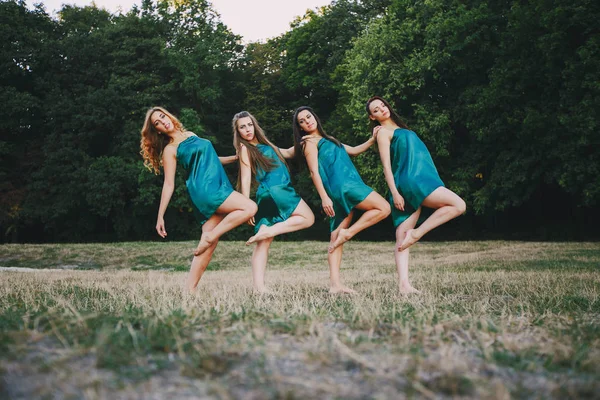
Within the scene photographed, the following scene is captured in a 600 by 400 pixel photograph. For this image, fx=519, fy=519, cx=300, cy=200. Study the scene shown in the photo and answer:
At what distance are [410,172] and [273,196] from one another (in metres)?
1.66

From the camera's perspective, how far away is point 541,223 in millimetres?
27391

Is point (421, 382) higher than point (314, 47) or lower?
lower

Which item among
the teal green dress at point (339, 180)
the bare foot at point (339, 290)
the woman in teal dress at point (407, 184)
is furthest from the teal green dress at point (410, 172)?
the bare foot at point (339, 290)

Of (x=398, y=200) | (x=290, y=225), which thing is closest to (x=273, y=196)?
(x=290, y=225)

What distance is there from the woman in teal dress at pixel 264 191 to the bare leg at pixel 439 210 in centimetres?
125

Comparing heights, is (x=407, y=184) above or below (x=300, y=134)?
below

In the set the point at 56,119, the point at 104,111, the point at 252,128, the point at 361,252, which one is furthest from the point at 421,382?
the point at 56,119

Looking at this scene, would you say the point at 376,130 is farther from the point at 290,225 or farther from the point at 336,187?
the point at 290,225

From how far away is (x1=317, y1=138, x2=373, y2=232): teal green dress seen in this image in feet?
20.7

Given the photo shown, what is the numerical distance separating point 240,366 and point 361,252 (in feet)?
55.8

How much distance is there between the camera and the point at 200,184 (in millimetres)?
5965

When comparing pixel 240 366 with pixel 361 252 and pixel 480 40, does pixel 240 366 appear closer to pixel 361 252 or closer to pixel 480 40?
pixel 361 252

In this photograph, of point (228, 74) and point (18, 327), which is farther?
point (228, 74)

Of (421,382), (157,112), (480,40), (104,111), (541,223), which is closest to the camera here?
(421,382)
